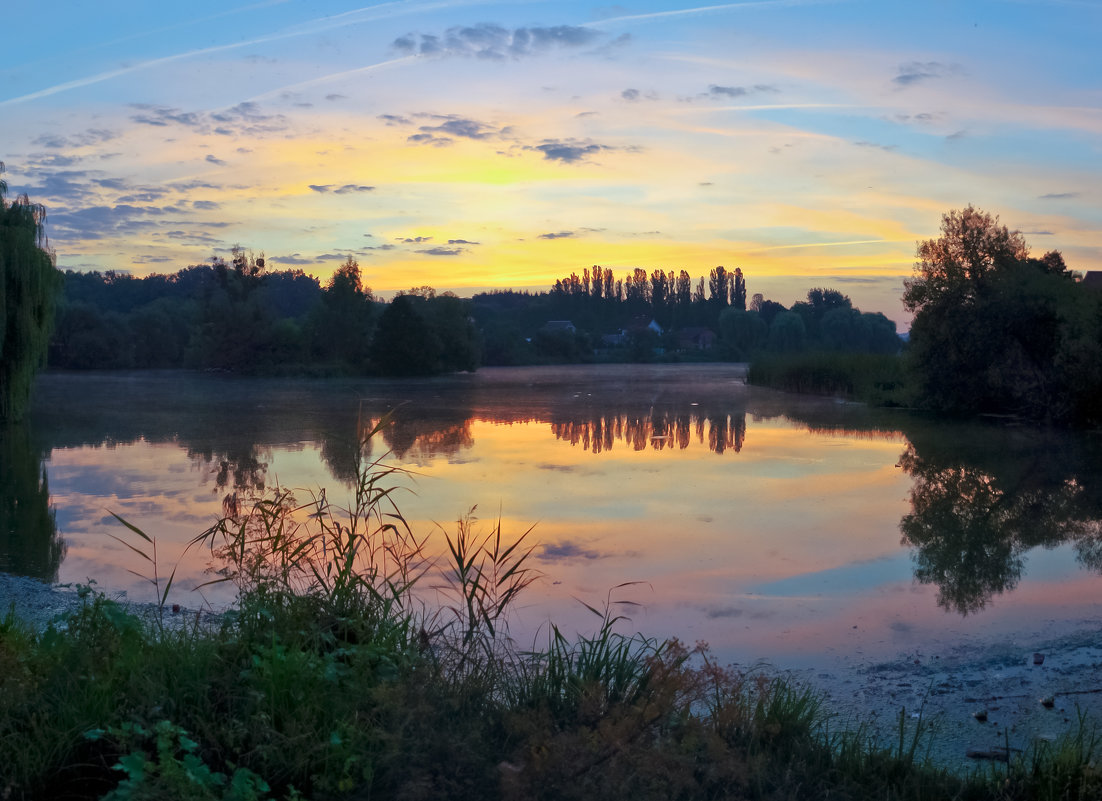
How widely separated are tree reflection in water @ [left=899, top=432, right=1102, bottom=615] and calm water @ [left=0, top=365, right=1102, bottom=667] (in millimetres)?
36

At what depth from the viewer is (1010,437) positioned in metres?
16.9

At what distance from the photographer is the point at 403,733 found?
3.11 m

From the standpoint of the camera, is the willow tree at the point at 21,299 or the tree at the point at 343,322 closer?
the willow tree at the point at 21,299

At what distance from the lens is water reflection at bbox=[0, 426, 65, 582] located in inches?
287

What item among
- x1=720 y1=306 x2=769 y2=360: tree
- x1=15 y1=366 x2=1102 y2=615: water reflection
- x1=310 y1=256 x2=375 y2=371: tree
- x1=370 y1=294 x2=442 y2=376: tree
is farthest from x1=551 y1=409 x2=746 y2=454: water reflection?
x1=720 y1=306 x2=769 y2=360: tree

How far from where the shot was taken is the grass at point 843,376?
84.3 feet

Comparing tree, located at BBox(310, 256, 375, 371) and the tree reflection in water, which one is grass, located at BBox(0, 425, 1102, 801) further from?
tree, located at BBox(310, 256, 375, 371)

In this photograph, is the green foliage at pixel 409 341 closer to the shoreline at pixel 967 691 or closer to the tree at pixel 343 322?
the tree at pixel 343 322

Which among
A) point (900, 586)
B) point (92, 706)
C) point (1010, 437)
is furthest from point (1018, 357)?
point (92, 706)

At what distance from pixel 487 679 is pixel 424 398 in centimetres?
2659

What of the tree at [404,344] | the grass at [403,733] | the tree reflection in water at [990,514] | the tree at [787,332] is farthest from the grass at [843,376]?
the tree at [787,332]

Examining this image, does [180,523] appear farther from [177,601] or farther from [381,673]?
[381,673]

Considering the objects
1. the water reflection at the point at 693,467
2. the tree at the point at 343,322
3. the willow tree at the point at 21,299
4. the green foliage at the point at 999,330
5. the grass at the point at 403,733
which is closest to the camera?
the grass at the point at 403,733

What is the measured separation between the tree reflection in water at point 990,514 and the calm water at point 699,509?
0.04 metres
